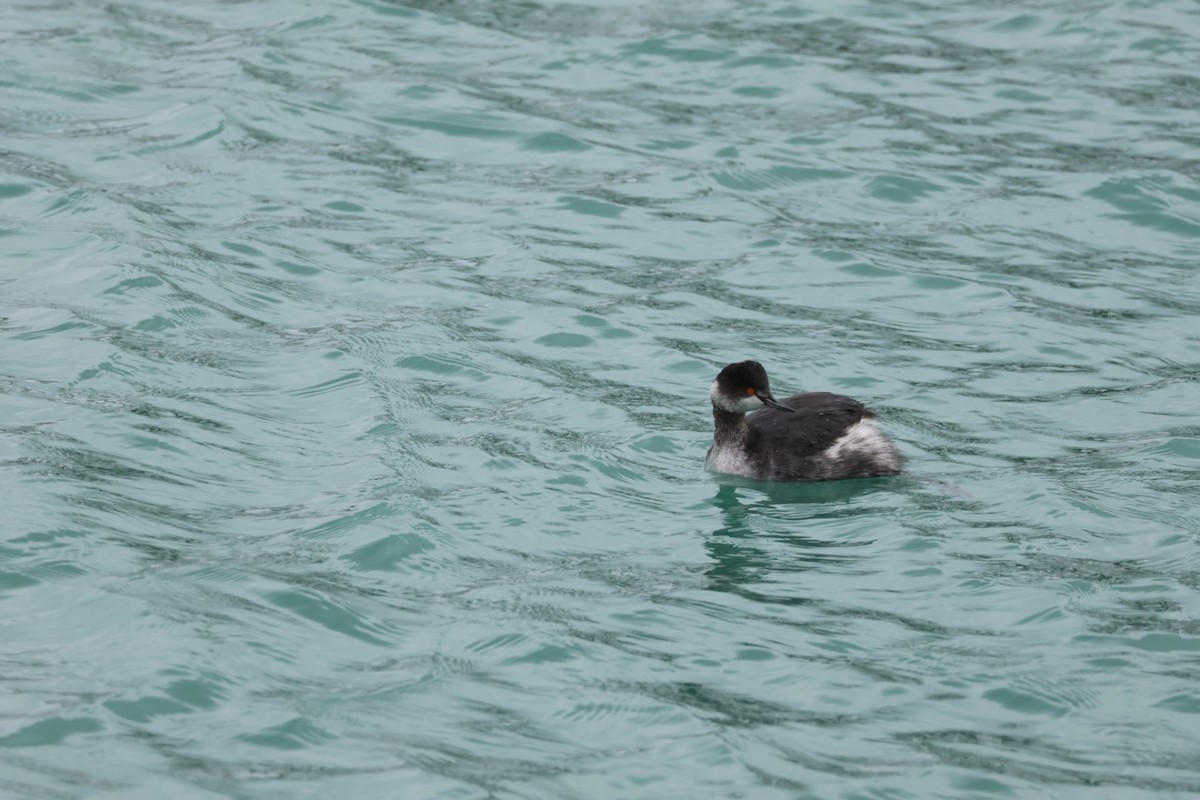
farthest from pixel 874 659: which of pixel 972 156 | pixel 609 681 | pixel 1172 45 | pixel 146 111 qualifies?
pixel 1172 45

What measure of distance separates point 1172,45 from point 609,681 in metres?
12.3

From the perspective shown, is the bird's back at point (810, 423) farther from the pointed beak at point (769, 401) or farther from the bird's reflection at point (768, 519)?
the bird's reflection at point (768, 519)

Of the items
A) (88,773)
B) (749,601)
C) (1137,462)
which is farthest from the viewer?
(1137,462)

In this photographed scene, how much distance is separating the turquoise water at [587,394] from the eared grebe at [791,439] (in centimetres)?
17

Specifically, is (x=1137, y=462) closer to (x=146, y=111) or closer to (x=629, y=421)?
(x=629, y=421)

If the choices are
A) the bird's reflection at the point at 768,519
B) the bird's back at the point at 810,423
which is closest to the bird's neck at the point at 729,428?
the bird's back at the point at 810,423

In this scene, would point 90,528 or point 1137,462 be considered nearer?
point 90,528

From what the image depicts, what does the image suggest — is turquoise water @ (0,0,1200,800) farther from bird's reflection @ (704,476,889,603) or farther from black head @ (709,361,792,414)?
black head @ (709,361,792,414)

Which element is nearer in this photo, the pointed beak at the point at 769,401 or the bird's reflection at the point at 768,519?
the bird's reflection at the point at 768,519

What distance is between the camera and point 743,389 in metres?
10.0

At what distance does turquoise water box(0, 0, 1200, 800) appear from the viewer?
23.3 feet

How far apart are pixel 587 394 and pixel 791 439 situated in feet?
4.76

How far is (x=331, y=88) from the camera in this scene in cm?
1642

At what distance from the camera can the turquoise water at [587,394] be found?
710cm
